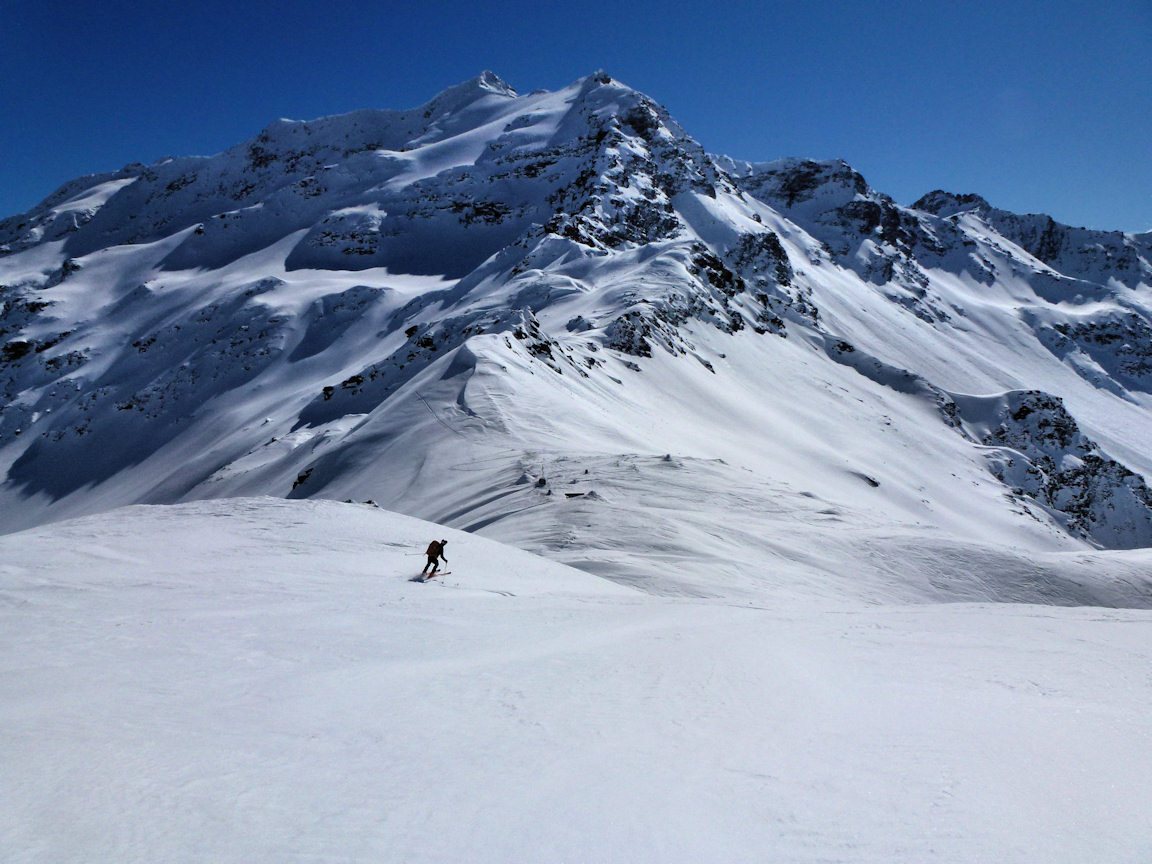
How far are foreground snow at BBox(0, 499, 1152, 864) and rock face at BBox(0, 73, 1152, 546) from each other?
1433 centimetres

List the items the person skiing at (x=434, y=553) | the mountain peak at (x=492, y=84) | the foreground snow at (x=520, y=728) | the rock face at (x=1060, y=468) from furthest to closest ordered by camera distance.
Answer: the mountain peak at (x=492, y=84) < the rock face at (x=1060, y=468) < the person skiing at (x=434, y=553) < the foreground snow at (x=520, y=728)

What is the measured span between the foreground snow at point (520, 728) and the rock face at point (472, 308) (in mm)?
14329

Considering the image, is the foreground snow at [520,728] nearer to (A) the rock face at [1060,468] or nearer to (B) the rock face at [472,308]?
(B) the rock face at [472,308]

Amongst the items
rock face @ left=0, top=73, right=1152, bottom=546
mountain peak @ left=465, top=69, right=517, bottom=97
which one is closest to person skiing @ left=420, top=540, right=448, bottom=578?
rock face @ left=0, top=73, right=1152, bottom=546

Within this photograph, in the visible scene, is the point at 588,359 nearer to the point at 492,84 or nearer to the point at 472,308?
the point at 472,308

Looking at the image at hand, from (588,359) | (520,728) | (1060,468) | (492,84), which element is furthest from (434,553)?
(492,84)

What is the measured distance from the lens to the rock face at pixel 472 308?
5319cm

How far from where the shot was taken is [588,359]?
44875 mm

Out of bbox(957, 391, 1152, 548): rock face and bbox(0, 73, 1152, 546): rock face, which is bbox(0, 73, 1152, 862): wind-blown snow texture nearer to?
bbox(0, 73, 1152, 546): rock face

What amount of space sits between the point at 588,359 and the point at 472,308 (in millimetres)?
23532

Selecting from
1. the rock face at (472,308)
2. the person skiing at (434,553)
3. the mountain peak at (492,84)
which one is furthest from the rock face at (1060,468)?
the mountain peak at (492,84)

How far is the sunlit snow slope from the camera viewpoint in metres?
20.5

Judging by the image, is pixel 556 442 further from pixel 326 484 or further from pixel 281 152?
pixel 281 152

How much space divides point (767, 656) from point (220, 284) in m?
121
